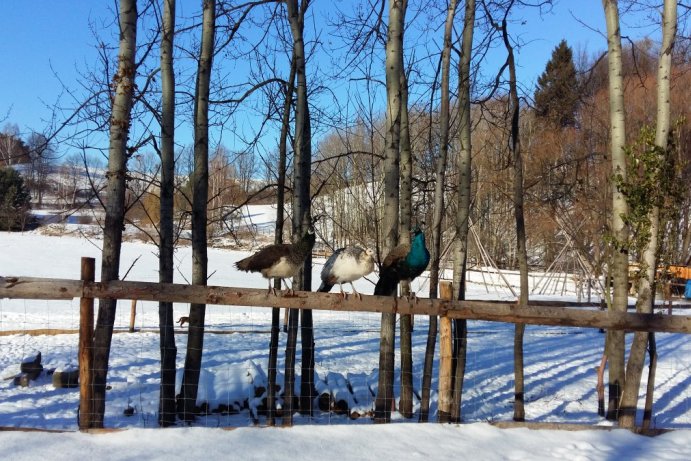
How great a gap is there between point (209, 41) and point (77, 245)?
1150 inches

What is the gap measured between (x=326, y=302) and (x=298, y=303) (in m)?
0.22

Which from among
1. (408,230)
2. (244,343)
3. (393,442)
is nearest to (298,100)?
(408,230)

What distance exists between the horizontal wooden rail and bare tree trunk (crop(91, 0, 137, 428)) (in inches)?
38.3

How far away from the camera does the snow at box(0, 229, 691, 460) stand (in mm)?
3678

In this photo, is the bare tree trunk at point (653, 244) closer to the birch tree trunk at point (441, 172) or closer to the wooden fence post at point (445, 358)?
the birch tree trunk at point (441, 172)

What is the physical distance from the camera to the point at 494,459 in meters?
3.66

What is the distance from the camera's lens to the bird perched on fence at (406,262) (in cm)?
509

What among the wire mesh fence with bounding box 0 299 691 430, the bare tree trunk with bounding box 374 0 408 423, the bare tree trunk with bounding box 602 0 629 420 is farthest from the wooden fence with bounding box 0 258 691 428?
the wire mesh fence with bounding box 0 299 691 430

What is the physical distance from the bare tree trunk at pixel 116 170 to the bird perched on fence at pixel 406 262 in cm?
248

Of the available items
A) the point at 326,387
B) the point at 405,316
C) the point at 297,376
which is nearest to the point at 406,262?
the point at 405,316

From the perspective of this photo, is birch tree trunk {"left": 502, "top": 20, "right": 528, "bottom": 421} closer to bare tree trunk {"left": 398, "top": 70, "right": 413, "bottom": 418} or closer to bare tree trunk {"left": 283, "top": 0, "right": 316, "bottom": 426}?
bare tree trunk {"left": 398, "top": 70, "right": 413, "bottom": 418}

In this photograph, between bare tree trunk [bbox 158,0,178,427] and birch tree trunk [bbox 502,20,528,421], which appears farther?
birch tree trunk [bbox 502,20,528,421]

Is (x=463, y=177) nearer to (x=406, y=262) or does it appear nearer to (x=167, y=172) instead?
(x=406, y=262)

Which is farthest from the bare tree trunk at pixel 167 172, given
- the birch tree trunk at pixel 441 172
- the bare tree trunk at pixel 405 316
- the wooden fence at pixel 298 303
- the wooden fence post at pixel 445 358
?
the wooden fence post at pixel 445 358
